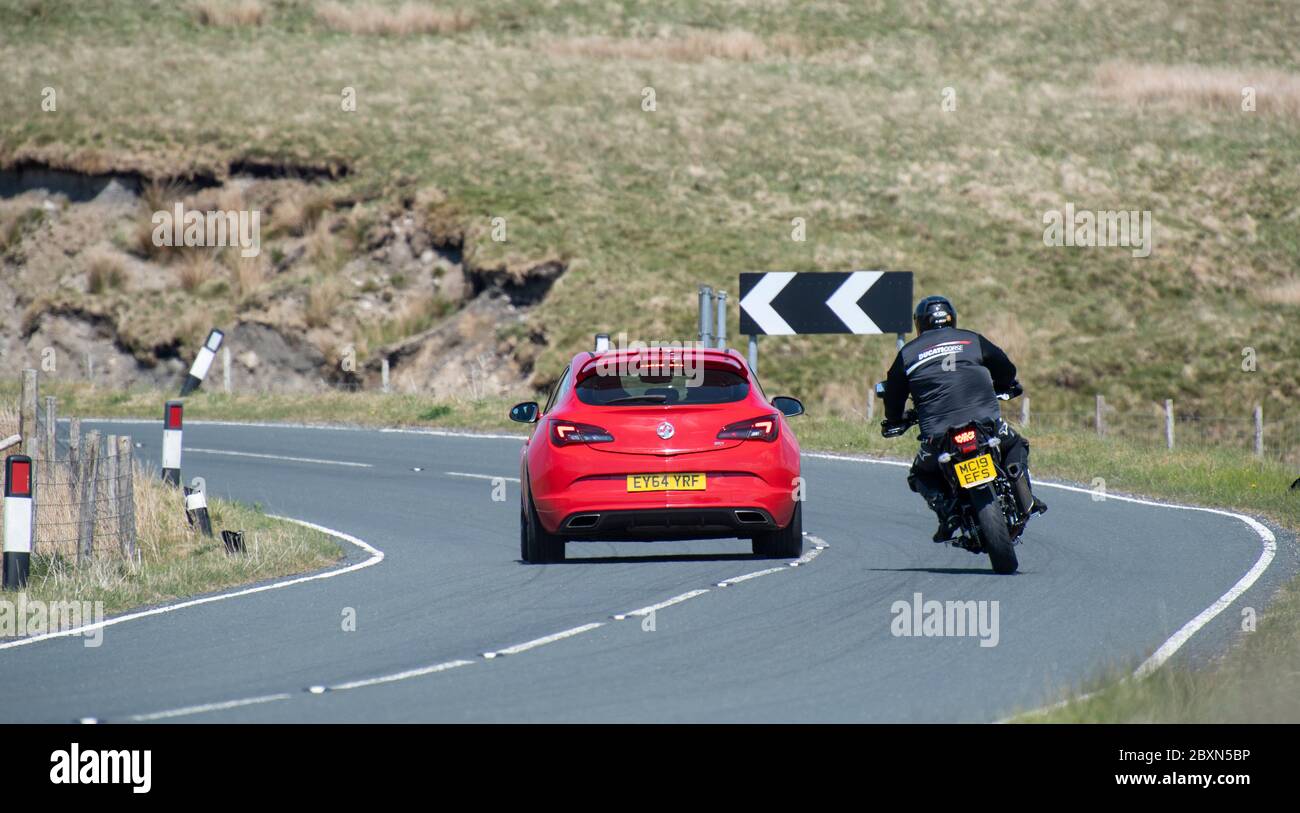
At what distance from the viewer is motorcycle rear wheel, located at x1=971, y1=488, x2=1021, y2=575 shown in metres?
12.8

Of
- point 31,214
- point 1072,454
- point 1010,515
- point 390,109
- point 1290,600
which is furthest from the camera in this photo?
point 390,109

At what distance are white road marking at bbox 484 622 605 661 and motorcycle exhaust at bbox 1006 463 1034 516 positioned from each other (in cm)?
348

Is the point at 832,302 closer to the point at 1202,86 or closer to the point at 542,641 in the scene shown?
the point at 542,641

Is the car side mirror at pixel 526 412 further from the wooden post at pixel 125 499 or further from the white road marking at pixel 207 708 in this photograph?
the white road marking at pixel 207 708

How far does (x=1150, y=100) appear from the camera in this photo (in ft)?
199

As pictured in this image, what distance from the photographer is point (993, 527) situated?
1288 cm

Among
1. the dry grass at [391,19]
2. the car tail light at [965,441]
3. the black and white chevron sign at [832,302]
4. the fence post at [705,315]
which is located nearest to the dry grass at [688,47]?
the dry grass at [391,19]

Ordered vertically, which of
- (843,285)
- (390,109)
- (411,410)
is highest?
(390,109)

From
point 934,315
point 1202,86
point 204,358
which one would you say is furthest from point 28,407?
point 1202,86

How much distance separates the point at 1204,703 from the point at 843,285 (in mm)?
19843

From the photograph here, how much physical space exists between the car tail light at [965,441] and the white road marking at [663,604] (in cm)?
201

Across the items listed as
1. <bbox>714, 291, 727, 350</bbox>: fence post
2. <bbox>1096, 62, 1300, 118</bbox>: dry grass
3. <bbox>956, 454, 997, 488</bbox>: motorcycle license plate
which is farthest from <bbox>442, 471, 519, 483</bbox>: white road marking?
<bbox>1096, 62, 1300, 118</bbox>: dry grass
